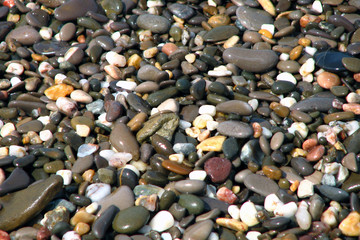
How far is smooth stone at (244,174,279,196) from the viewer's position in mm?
2467

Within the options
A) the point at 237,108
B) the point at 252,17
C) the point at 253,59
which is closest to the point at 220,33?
the point at 252,17

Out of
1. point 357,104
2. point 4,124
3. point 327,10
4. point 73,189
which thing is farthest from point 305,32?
point 4,124

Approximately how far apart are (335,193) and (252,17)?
2038 millimetres

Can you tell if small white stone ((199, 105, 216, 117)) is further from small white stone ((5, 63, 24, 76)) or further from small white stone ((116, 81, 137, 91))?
small white stone ((5, 63, 24, 76))

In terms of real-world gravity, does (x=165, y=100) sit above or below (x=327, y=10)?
below

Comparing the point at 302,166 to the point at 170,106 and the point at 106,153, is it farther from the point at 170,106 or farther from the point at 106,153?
the point at 106,153

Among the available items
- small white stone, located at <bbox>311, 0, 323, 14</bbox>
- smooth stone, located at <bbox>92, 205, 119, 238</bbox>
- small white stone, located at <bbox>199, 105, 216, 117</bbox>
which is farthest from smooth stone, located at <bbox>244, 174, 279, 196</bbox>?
→ small white stone, located at <bbox>311, 0, 323, 14</bbox>

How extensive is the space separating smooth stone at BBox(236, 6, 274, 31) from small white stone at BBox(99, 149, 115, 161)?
1.89 meters

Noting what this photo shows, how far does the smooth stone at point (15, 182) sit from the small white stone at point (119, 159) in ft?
1.87

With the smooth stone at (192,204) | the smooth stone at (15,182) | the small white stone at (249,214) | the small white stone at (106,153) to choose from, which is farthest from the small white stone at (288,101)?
the smooth stone at (15,182)

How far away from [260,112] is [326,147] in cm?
57

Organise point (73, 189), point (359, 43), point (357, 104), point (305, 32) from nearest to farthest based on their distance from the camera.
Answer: point (73, 189) < point (357, 104) < point (359, 43) < point (305, 32)

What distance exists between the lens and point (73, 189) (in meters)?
2.53

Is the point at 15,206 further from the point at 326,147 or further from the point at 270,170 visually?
the point at 326,147
